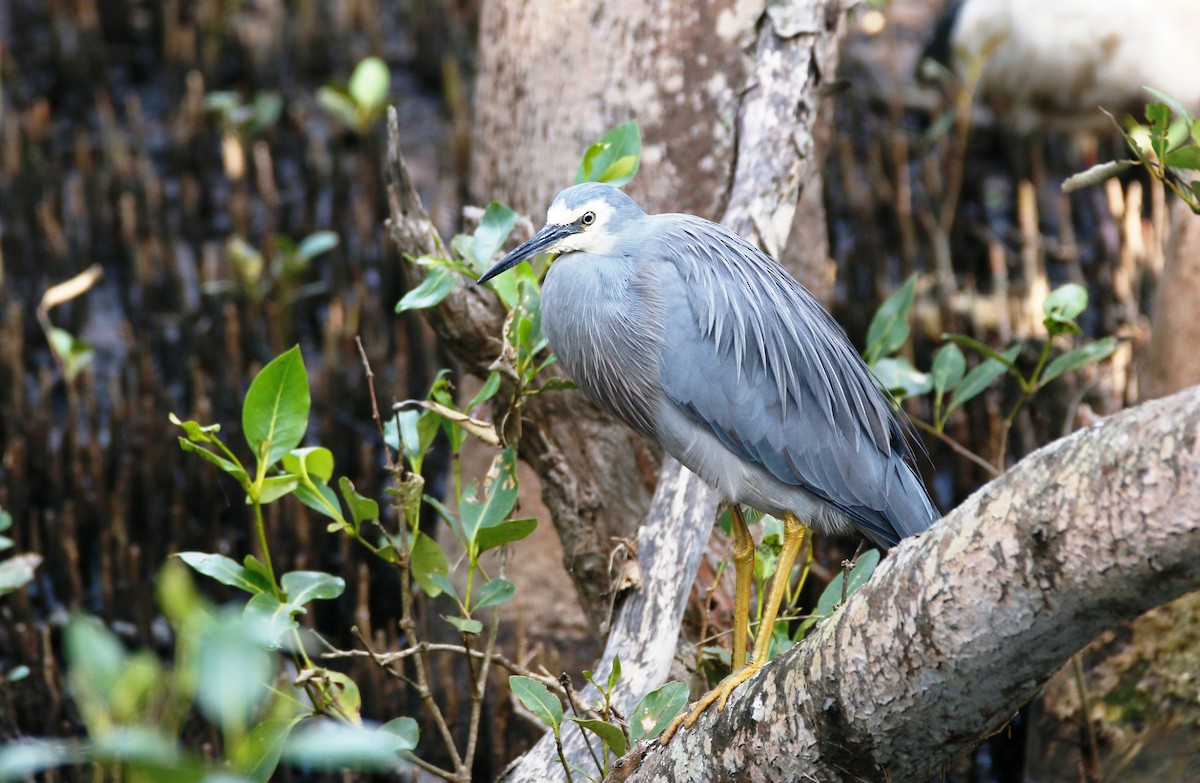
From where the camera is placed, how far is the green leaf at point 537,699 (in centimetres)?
182

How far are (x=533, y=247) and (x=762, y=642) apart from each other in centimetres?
75

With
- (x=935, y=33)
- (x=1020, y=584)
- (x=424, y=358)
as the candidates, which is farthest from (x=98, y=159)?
(x=1020, y=584)

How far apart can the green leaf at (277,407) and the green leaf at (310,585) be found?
21cm

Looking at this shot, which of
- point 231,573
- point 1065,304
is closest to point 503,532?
point 231,573

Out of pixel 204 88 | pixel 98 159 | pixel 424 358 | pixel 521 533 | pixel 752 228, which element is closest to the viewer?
pixel 521 533

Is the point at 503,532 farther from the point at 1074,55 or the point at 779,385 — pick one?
the point at 1074,55

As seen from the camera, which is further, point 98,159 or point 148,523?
Answer: point 98,159

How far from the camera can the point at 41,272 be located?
4.74 m

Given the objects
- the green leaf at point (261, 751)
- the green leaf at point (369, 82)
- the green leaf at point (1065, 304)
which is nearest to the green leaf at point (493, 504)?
the green leaf at point (261, 751)

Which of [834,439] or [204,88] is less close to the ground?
[204,88]

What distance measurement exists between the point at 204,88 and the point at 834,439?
451cm

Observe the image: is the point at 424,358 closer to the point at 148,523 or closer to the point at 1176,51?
the point at 148,523

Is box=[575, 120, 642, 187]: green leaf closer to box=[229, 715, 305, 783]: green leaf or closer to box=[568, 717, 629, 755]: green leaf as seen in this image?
box=[568, 717, 629, 755]: green leaf

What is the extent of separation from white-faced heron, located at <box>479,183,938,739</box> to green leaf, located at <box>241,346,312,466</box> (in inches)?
14.3
